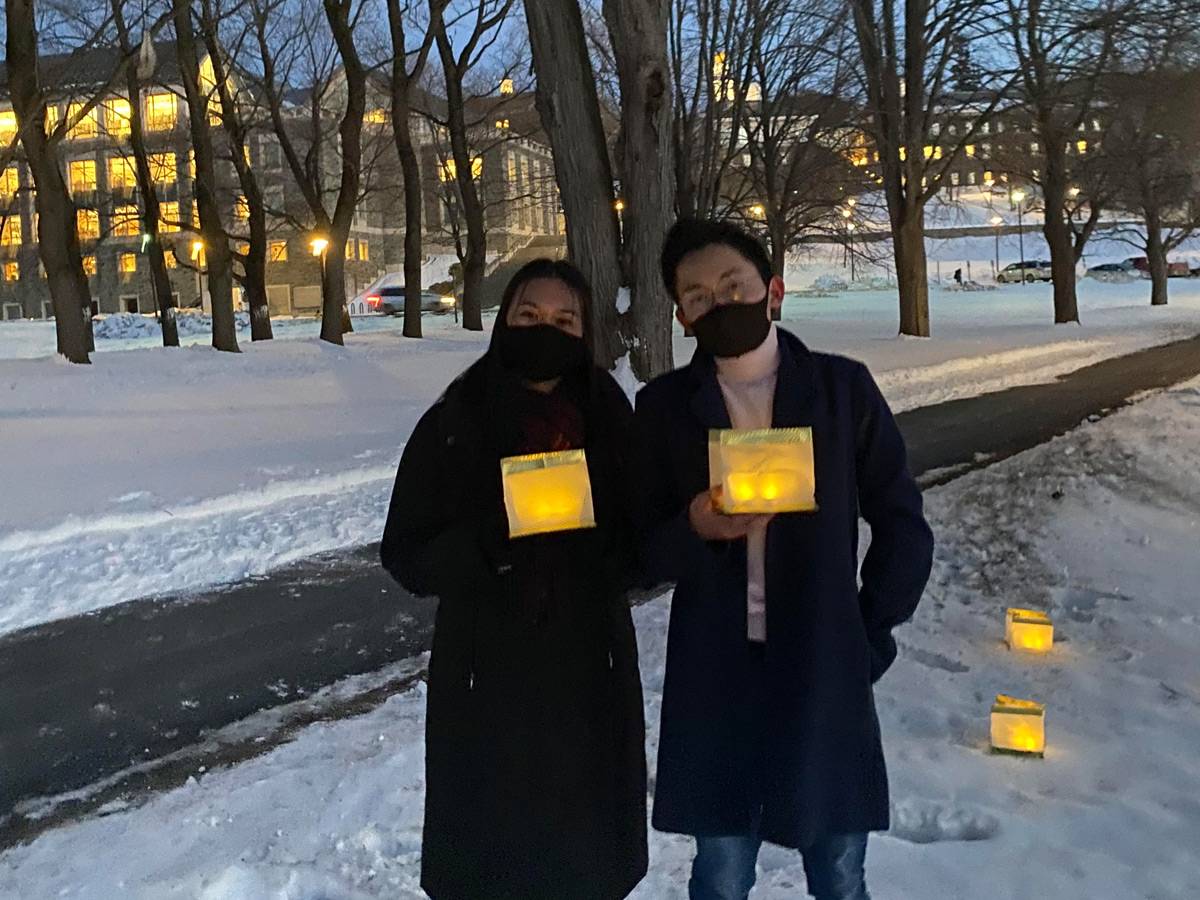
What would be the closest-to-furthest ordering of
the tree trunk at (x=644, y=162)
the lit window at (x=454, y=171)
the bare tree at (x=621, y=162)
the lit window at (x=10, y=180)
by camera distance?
the bare tree at (x=621, y=162) < the tree trunk at (x=644, y=162) < the lit window at (x=454, y=171) < the lit window at (x=10, y=180)

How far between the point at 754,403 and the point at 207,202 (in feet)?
85.0

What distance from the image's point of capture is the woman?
103 inches

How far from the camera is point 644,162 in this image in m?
10.1

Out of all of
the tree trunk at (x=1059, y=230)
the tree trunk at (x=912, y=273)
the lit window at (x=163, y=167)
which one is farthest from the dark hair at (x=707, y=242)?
the lit window at (x=163, y=167)

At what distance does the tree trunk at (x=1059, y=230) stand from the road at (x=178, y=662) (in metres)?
28.2

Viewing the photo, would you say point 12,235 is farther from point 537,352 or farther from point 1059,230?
point 537,352

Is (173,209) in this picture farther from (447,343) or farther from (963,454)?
(963,454)

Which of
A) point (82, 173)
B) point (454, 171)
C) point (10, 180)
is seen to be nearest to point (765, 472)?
point (454, 171)

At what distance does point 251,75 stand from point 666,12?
24648 millimetres

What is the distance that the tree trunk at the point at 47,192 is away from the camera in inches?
813

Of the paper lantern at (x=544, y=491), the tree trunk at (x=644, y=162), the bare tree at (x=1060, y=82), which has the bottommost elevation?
the paper lantern at (x=544, y=491)

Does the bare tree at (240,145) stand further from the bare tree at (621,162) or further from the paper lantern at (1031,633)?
the paper lantern at (1031,633)

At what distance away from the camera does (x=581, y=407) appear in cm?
271

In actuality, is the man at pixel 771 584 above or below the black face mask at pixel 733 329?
below
